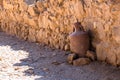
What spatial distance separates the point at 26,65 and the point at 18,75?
545 mm

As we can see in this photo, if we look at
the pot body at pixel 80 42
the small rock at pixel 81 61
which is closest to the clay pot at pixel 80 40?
the pot body at pixel 80 42

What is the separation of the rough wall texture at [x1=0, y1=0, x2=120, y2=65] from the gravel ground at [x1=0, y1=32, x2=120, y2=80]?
0.23 m

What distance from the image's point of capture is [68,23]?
5.59 m

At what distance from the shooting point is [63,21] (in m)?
5.73

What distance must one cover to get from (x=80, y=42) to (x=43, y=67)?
73 centimetres

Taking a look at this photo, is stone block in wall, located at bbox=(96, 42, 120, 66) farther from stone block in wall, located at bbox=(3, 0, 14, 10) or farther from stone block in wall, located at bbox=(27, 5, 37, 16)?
stone block in wall, located at bbox=(3, 0, 14, 10)

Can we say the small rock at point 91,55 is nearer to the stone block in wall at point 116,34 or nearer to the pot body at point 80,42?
the pot body at point 80,42

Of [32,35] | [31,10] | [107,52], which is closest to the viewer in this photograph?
[107,52]

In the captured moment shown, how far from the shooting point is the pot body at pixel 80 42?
4949 millimetres

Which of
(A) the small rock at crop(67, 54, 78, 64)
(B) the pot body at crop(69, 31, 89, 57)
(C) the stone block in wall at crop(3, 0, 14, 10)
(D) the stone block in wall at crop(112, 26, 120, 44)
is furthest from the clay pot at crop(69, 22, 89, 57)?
(C) the stone block in wall at crop(3, 0, 14, 10)

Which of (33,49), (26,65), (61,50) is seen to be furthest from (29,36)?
(26,65)

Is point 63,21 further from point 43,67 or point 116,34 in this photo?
point 116,34

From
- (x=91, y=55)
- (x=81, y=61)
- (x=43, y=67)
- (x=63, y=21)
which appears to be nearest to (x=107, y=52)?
(x=91, y=55)

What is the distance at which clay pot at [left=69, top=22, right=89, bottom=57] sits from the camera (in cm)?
495
